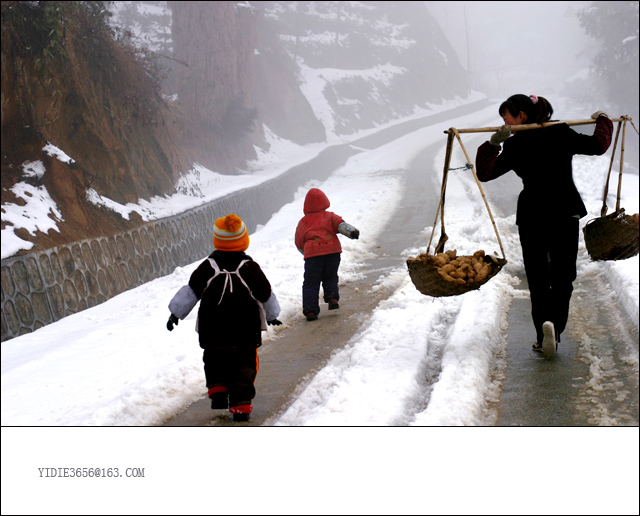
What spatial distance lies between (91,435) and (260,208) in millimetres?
3312

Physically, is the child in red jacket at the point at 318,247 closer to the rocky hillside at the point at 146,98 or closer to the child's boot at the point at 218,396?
the child's boot at the point at 218,396

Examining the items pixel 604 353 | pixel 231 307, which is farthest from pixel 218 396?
pixel 604 353

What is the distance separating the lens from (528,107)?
10.3 feet

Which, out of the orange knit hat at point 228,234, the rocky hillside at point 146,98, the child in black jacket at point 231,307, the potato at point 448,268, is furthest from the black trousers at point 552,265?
the rocky hillside at point 146,98

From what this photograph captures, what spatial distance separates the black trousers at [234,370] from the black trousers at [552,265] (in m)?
1.77

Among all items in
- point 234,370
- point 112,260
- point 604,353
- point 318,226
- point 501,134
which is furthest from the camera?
point 112,260

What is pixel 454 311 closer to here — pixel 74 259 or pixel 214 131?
pixel 74 259

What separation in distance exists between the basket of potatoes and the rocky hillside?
4.20 m

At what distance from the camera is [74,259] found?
20.6 ft

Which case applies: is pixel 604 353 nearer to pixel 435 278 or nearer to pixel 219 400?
pixel 435 278

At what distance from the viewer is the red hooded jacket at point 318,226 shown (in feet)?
15.9

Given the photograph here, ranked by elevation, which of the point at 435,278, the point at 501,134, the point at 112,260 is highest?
the point at 501,134

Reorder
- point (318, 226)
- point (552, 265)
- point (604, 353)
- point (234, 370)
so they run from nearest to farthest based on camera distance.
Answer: point (234, 370) < point (604, 353) < point (552, 265) < point (318, 226)

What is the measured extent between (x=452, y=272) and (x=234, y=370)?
1.34 meters
